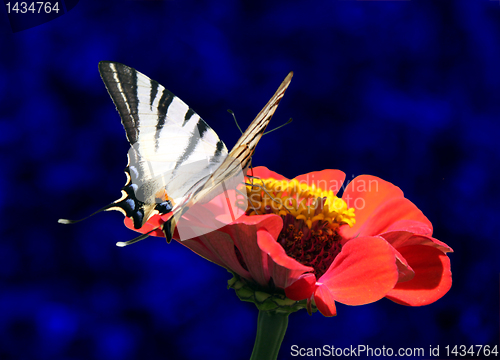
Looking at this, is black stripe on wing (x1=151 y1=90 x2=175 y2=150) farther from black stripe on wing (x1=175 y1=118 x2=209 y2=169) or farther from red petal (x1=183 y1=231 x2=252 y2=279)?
red petal (x1=183 y1=231 x2=252 y2=279)

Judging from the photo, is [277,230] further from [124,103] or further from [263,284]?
[124,103]

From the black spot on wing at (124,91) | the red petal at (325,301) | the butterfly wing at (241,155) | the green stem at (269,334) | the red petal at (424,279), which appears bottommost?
the green stem at (269,334)

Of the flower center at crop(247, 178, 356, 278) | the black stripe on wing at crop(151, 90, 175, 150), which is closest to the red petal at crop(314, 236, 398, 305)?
the flower center at crop(247, 178, 356, 278)

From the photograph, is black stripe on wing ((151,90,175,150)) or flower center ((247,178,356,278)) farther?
black stripe on wing ((151,90,175,150))

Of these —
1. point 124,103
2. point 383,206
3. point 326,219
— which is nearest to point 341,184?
point 383,206

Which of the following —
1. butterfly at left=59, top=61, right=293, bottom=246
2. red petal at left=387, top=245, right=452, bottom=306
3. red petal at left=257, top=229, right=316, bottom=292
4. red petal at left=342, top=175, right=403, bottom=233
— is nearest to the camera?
red petal at left=257, top=229, right=316, bottom=292

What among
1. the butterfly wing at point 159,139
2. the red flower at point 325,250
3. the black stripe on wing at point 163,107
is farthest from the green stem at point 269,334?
the black stripe on wing at point 163,107

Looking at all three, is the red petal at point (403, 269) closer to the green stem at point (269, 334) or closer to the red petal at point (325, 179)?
the green stem at point (269, 334)
